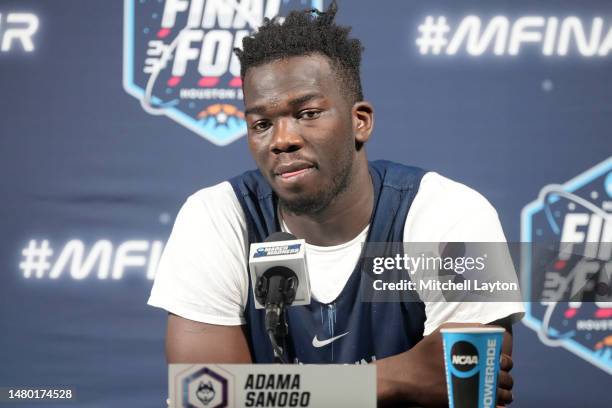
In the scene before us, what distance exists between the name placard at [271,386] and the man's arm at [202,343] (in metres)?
0.62

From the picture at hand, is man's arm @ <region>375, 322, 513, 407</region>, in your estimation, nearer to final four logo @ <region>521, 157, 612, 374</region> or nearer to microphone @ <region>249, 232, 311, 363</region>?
microphone @ <region>249, 232, 311, 363</region>

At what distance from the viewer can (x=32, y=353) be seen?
9.29 feet

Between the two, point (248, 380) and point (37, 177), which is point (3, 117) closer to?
point (37, 177)

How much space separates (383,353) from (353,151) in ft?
1.64

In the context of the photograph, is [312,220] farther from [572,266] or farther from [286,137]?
[572,266]

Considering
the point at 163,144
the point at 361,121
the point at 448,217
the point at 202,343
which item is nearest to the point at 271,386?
the point at 202,343

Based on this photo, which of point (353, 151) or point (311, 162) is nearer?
point (311, 162)

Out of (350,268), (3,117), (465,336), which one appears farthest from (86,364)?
(465,336)

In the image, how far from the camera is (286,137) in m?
1.87

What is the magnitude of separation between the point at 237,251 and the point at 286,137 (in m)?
0.31

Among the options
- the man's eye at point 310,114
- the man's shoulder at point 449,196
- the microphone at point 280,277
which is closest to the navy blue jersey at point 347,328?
the man's shoulder at point 449,196

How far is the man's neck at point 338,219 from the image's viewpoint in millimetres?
2055

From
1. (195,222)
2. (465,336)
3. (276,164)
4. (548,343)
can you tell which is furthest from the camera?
(548,343)

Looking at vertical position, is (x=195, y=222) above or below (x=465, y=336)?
above
